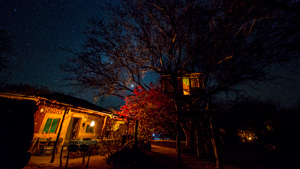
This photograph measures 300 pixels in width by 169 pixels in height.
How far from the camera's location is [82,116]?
41.9ft

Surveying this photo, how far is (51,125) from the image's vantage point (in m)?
9.96

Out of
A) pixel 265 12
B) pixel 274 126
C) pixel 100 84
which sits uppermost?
pixel 265 12

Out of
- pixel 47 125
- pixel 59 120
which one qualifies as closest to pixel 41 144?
pixel 47 125

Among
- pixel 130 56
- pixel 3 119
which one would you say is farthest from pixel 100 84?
pixel 3 119

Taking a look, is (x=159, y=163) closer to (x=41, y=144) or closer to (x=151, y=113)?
(x=151, y=113)

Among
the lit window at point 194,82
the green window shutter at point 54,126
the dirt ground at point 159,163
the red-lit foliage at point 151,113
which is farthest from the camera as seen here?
the lit window at point 194,82

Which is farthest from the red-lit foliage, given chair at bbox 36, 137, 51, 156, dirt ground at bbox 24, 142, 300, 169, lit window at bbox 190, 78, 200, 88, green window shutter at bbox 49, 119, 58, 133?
lit window at bbox 190, 78, 200, 88

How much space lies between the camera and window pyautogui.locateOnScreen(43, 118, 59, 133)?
9.66 metres

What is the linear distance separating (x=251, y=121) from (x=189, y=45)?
1951 centimetres

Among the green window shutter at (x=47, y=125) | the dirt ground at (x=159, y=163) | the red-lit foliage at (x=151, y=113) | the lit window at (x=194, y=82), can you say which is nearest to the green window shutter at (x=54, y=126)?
the green window shutter at (x=47, y=125)

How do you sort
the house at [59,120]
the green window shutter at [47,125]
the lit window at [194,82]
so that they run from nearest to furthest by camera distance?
1. the house at [59,120]
2. the green window shutter at [47,125]
3. the lit window at [194,82]

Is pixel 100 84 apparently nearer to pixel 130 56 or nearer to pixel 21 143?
pixel 130 56

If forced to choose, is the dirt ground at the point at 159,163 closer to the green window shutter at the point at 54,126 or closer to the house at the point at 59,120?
the house at the point at 59,120

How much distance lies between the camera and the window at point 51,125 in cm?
966
